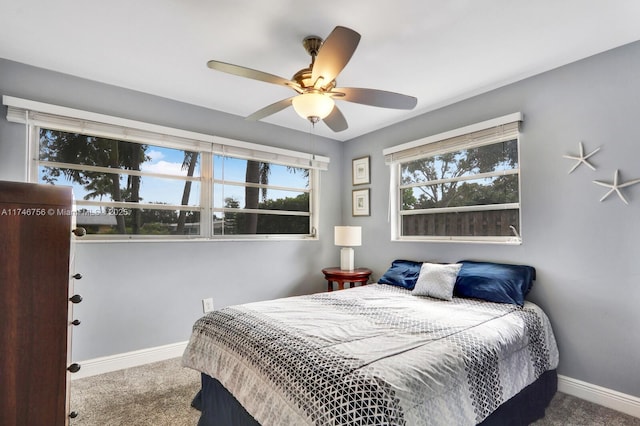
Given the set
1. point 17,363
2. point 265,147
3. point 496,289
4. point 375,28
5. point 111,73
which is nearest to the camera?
point 17,363

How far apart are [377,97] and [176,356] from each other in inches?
111

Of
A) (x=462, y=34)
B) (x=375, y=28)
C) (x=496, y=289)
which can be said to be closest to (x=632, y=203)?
(x=496, y=289)

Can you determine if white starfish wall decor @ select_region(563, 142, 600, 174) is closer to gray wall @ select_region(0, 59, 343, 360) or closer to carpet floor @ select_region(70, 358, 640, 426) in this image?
carpet floor @ select_region(70, 358, 640, 426)

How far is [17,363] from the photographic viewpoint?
0.91 metres

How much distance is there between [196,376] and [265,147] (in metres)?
2.30

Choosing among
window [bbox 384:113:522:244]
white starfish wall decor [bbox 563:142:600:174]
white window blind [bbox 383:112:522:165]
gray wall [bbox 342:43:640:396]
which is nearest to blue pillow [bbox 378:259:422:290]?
window [bbox 384:113:522:244]

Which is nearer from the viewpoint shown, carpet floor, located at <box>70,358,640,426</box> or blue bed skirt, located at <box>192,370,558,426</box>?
blue bed skirt, located at <box>192,370,558,426</box>

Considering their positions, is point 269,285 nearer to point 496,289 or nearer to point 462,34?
point 496,289

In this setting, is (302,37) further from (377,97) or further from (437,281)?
(437,281)

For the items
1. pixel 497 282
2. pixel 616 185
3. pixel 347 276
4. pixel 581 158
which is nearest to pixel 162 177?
pixel 347 276

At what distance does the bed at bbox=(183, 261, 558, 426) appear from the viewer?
1205 millimetres

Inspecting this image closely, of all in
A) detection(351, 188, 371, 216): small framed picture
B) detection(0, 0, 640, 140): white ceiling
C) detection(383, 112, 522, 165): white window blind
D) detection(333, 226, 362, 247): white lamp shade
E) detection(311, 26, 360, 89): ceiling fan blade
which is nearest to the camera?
detection(311, 26, 360, 89): ceiling fan blade

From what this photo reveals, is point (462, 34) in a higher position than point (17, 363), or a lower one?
higher

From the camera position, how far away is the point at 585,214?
88.3 inches
